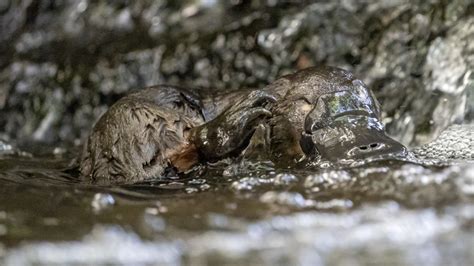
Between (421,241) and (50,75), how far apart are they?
15.3ft

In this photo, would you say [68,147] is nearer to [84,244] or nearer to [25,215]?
[25,215]

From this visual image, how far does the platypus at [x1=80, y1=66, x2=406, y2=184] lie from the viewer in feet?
11.1

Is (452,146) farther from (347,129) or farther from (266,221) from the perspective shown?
(266,221)

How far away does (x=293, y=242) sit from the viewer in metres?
2.20

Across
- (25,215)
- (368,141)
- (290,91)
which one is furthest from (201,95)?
(25,215)

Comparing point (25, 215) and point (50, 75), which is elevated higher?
point (50, 75)

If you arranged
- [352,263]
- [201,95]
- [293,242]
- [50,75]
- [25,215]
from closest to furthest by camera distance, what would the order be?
[352,263] → [293,242] → [25,215] → [201,95] → [50,75]

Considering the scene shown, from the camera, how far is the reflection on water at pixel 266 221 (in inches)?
83.7

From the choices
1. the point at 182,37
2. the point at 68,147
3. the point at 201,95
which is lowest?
the point at 68,147

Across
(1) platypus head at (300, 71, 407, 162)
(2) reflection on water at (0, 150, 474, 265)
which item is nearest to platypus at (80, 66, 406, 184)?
(1) platypus head at (300, 71, 407, 162)

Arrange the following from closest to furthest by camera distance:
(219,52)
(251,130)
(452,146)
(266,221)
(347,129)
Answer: (266,221), (347,129), (251,130), (452,146), (219,52)

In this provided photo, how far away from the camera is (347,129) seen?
3.37m

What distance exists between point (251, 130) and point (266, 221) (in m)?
1.19

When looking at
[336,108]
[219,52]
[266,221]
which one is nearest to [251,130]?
[336,108]
